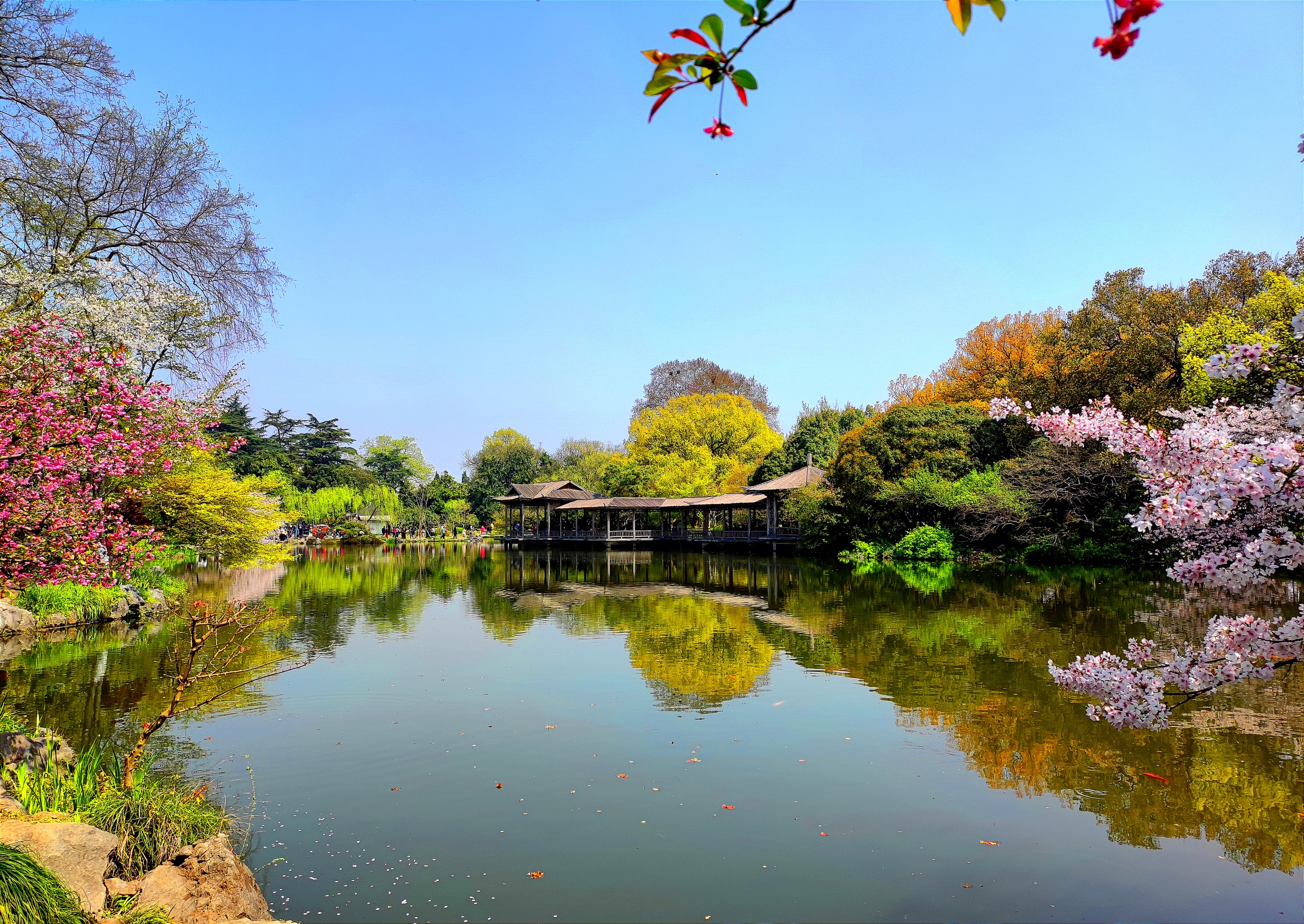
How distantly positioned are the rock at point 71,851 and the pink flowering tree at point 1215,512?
4.83 m

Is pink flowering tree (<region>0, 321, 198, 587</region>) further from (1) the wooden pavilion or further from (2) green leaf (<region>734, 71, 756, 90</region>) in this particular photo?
(1) the wooden pavilion

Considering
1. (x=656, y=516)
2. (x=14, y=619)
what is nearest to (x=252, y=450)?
(x=656, y=516)

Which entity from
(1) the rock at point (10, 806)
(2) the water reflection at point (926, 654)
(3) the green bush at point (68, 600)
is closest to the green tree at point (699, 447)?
(2) the water reflection at point (926, 654)

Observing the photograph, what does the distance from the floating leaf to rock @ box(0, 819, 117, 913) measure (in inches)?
170

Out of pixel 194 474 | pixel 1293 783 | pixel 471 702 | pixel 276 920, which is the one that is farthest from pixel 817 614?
pixel 194 474

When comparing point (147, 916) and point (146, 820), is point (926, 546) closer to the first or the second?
point (146, 820)

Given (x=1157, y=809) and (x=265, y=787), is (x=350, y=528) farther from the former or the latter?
(x=1157, y=809)

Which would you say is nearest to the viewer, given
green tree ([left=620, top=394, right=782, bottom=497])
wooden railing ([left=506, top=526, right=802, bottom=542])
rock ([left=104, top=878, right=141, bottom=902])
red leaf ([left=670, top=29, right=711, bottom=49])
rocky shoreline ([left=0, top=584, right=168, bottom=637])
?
red leaf ([left=670, top=29, right=711, bottom=49])

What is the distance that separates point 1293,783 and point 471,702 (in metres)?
7.50

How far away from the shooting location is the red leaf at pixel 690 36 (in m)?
1.43

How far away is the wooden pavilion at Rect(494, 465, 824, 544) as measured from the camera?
34.1 m

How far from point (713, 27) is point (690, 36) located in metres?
0.06

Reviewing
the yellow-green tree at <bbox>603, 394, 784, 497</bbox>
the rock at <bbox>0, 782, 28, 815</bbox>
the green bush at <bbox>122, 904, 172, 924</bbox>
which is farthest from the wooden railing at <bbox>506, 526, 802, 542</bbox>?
the green bush at <bbox>122, 904, 172, 924</bbox>

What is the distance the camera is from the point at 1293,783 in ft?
18.7
